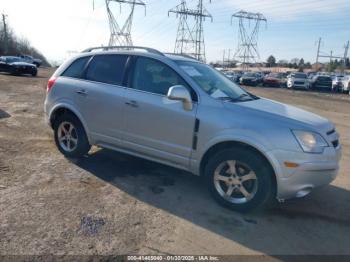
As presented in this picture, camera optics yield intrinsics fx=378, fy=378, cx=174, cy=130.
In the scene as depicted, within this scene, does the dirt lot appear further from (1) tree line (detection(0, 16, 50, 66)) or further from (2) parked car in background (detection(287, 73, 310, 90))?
(1) tree line (detection(0, 16, 50, 66))

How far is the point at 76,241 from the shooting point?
3.64 meters

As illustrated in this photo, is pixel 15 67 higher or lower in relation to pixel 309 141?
higher

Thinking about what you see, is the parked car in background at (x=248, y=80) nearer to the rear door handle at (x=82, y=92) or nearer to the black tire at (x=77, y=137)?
the black tire at (x=77, y=137)

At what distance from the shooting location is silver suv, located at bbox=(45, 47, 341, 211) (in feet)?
13.9

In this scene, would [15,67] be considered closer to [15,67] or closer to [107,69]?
[15,67]

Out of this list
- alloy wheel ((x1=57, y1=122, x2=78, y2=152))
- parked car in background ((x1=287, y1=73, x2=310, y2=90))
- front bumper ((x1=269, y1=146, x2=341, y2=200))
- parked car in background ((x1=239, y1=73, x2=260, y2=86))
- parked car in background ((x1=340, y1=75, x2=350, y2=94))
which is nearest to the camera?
front bumper ((x1=269, y1=146, x2=341, y2=200))

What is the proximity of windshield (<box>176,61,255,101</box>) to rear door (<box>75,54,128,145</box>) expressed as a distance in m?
Result: 1.00

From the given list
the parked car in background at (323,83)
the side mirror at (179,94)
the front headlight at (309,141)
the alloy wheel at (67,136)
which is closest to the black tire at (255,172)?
the front headlight at (309,141)

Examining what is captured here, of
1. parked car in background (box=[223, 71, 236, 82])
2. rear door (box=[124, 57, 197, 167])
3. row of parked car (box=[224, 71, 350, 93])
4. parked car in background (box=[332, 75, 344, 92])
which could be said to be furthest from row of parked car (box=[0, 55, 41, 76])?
parked car in background (box=[332, 75, 344, 92])

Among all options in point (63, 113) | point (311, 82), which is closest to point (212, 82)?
point (63, 113)

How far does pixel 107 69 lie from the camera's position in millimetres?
5680

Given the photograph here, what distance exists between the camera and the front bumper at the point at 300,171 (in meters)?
4.15

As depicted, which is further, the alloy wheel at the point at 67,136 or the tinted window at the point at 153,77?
the alloy wheel at the point at 67,136

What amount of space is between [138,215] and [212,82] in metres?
2.08
